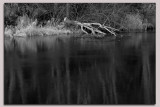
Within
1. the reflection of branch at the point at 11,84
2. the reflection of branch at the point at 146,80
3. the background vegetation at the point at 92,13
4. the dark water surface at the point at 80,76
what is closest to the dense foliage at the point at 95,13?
the background vegetation at the point at 92,13

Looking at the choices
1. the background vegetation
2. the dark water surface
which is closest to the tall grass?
the background vegetation

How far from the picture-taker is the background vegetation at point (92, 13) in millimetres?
20750

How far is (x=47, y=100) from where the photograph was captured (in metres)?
7.14

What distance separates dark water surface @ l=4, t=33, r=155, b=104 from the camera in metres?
7.28

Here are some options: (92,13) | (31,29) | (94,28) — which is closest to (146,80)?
(94,28)

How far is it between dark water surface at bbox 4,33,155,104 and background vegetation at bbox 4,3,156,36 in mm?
7905

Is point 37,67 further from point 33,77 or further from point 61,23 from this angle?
point 61,23

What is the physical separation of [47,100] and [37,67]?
9.19 feet

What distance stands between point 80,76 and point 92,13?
12.7 metres

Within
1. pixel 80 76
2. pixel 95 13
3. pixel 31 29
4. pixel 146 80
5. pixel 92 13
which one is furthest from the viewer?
pixel 92 13

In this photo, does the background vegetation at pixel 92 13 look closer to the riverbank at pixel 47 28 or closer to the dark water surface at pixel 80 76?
the riverbank at pixel 47 28

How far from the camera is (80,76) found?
8852mm

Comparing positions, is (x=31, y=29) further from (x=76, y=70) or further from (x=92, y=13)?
(x=76, y=70)

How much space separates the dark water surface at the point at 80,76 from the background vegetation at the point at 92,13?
790cm
